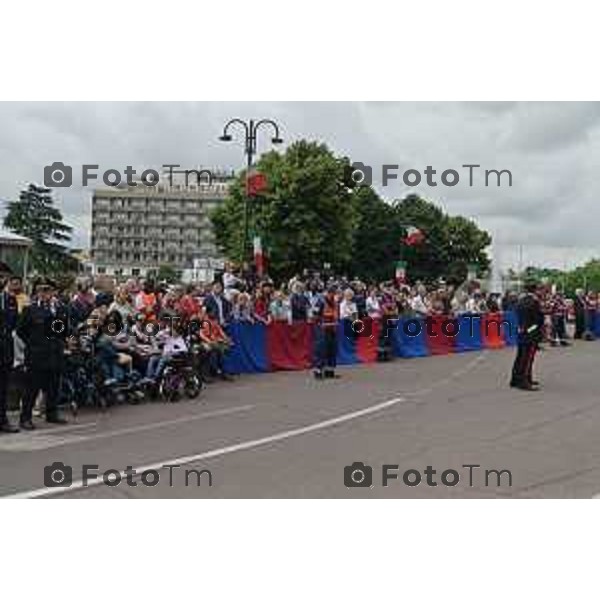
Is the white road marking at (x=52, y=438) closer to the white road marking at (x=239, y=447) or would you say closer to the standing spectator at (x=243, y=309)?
the white road marking at (x=239, y=447)

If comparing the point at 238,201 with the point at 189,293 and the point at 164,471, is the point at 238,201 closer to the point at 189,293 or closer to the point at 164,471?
the point at 189,293

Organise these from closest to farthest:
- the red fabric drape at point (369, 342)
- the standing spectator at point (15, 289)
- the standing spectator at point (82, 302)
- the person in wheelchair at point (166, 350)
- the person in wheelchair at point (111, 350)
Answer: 1. the standing spectator at point (15, 289)
2. the person in wheelchair at point (111, 350)
3. the standing spectator at point (82, 302)
4. the person in wheelchair at point (166, 350)
5. the red fabric drape at point (369, 342)

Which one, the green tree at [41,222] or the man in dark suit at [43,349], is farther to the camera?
the green tree at [41,222]

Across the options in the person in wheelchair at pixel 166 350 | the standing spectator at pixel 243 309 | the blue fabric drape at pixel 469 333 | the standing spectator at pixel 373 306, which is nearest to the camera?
the person in wheelchair at pixel 166 350

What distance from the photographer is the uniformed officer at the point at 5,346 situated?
1220 cm

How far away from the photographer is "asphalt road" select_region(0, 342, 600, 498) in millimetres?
8789

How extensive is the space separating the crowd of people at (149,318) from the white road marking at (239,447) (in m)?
3.16

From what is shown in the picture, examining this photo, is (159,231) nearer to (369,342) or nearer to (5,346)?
(369,342)

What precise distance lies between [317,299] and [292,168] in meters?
41.8

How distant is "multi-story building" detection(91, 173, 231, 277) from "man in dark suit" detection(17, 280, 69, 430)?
48.5 metres

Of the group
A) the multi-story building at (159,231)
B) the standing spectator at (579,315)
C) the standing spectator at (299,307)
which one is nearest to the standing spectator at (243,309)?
the standing spectator at (299,307)

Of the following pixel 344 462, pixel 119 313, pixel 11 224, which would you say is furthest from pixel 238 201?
pixel 344 462

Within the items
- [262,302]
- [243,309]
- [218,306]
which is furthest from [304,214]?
[218,306]

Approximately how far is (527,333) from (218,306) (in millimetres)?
5896
